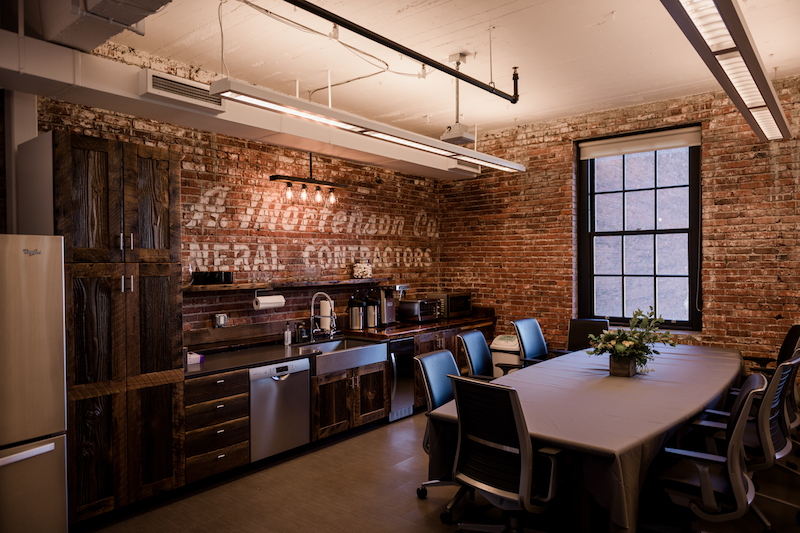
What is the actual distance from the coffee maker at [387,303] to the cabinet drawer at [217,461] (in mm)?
2329

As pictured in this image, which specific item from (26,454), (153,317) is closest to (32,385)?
(26,454)

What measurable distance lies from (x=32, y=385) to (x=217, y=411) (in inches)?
49.9

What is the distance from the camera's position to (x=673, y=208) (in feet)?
19.1

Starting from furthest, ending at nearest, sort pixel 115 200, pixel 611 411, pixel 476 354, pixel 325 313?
1. pixel 325 313
2. pixel 476 354
3. pixel 115 200
4. pixel 611 411

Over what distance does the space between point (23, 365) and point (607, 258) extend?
5.70 m

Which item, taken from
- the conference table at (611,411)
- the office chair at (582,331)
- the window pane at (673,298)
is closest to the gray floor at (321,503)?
the conference table at (611,411)

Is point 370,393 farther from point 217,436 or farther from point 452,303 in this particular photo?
point 452,303

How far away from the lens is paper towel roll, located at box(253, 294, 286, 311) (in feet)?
15.6

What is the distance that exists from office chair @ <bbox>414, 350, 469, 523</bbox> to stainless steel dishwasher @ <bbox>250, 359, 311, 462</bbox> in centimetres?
126

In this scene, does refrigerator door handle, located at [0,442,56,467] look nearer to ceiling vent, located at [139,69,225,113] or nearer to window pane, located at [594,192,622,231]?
ceiling vent, located at [139,69,225,113]

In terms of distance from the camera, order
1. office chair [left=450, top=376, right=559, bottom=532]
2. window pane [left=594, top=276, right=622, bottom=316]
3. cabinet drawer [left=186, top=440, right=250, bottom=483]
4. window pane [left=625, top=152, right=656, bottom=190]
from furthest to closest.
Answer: window pane [left=594, top=276, right=622, bottom=316]
window pane [left=625, top=152, right=656, bottom=190]
cabinet drawer [left=186, top=440, right=250, bottom=483]
office chair [left=450, top=376, right=559, bottom=532]

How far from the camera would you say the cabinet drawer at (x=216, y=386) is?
380 centimetres

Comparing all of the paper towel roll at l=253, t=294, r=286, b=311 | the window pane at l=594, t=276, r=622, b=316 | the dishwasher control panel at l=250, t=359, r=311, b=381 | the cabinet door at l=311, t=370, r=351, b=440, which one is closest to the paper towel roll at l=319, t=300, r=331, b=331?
the paper towel roll at l=253, t=294, r=286, b=311

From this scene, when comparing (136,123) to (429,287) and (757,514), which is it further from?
(757,514)
